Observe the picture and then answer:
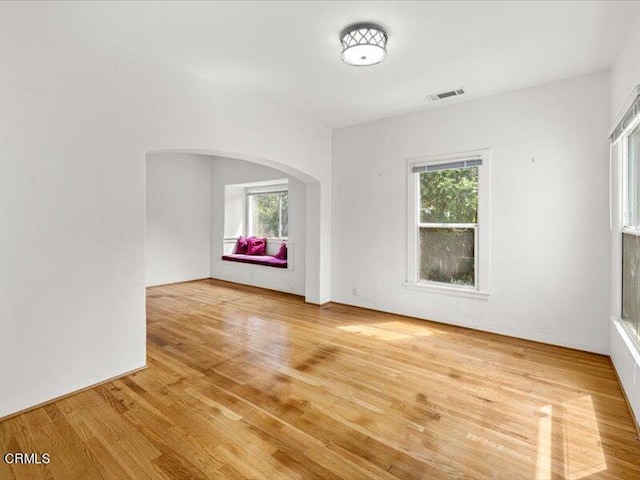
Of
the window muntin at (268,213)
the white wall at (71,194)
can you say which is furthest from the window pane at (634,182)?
the window muntin at (268,213)

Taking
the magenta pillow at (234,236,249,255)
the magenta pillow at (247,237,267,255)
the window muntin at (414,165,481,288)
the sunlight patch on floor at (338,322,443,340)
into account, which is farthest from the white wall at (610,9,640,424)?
the magenta pillow at (234,236,249,255)

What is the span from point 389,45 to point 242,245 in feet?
17.5

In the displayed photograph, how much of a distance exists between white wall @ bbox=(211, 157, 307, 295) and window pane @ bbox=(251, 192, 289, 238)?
1.36 ft

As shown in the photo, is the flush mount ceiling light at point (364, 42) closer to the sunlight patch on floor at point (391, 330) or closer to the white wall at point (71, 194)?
the white wall at point (71, 194)

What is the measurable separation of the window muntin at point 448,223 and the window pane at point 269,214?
3.45 metres

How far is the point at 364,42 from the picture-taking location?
250cm

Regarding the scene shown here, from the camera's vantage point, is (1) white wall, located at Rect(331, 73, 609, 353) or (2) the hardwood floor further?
(1) white wall, located at Rect(331, 73, 609, 353)

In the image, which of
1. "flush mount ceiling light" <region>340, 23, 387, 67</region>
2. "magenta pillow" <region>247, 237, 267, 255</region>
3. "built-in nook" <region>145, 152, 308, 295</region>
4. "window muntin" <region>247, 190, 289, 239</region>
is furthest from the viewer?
"window muntin" <region>247, 190, 289, 239</region>

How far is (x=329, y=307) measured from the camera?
16.4 ft

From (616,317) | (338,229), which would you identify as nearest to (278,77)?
(338,229)

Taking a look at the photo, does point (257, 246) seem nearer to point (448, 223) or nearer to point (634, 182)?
point (448, 223)

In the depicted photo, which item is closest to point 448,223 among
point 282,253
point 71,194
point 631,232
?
point 631,232

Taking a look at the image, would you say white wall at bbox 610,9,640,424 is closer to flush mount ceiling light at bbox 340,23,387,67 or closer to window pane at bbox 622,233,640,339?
window pane at bbox 622,233,640,339

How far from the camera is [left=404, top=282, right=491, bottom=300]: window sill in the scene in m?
3.91
